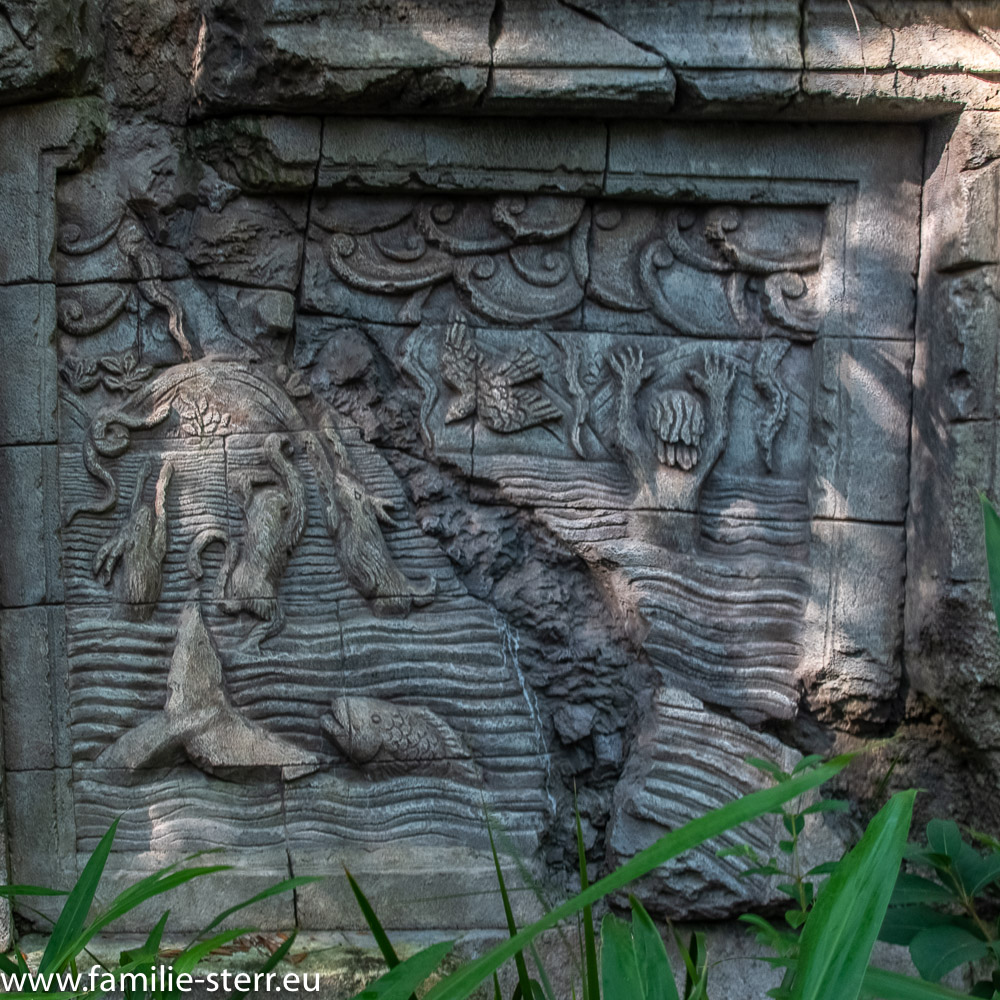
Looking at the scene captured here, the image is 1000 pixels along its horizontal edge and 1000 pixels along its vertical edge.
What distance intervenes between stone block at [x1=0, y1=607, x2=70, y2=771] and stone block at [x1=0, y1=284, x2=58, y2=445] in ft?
1.79

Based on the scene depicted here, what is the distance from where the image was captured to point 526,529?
9.93ft

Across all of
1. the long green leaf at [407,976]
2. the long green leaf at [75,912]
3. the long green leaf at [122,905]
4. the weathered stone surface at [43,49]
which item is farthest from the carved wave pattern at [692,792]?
the weathered stone surface at [43,49]

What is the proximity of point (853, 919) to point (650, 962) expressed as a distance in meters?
0.36

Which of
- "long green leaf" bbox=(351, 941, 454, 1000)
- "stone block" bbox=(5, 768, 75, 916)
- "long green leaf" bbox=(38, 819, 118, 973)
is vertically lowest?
"stone block" bbox=(5, 768, 75, 916)

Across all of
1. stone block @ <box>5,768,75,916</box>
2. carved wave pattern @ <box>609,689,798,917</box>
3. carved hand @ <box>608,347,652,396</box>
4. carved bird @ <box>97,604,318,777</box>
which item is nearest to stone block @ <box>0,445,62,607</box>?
carved bird @ <box>97,604,318,777</box>

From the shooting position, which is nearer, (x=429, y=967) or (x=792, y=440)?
(x=429, y=967)

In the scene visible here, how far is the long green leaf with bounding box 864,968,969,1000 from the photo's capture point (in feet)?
4.14

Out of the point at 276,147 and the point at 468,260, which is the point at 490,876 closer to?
the point at 468,260

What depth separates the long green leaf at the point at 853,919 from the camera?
1178 mm

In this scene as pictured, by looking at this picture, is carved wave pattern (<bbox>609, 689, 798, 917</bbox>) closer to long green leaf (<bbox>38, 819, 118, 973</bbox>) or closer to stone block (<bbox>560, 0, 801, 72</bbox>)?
long green leaf (<bbox>38, 819, 118, 973</bbox>)

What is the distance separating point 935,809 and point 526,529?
61.4 inches

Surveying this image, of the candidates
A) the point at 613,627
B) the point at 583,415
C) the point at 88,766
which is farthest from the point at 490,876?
the point at 583,415

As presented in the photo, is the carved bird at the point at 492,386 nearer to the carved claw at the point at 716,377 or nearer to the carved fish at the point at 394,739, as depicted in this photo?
the carved claw at the point at 716,377

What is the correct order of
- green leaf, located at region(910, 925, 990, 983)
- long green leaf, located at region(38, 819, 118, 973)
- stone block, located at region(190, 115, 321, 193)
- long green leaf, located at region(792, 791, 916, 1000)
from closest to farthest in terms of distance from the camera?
long green leaf, located at region(792, 791, 916, 1000), green leaf, located at region(910, 925, 990, 983), long green leaf, located at region(38, 819, 118, 973), stone block, located at region(190, 115, 321, 193)
